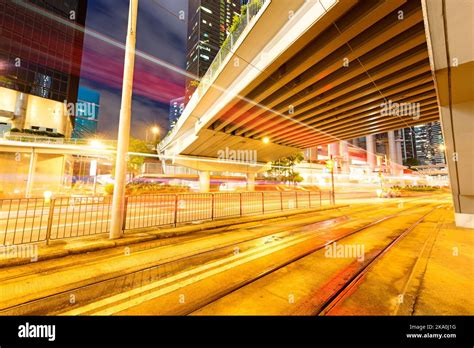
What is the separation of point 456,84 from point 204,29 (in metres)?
102

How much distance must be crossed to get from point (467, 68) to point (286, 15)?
708 centimetres

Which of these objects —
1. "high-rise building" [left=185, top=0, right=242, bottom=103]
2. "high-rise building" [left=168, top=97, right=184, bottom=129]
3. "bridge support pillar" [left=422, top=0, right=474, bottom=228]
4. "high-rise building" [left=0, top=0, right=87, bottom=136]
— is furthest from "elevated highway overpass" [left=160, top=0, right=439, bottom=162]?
"high-rise building" [left=168, top=97, right=184, bottom=129]

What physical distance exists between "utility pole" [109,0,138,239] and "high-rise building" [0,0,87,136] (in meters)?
43.5


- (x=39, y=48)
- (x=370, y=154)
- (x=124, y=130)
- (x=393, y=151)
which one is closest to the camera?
(x=124, y=130)

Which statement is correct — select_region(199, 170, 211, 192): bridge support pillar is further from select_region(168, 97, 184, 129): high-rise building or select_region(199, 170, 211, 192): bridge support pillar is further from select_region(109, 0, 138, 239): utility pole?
select_region(168, 97, 184, 129): high-rise building

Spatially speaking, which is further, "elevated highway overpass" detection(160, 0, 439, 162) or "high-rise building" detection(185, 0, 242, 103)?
"high-rise building" detection(185, 0, 242, 103)

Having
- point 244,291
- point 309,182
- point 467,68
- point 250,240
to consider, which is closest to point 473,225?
point 467,68

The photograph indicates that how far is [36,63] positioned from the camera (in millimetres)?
37750

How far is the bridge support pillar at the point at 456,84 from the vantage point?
162 inches

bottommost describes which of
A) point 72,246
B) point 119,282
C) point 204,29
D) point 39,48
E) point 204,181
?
point 119,282

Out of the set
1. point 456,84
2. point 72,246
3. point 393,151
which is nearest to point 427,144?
point 393,151

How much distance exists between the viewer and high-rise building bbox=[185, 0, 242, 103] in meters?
83.8

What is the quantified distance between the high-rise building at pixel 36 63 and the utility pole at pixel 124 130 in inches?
1712

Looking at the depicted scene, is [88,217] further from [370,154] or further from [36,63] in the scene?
[370,154]
